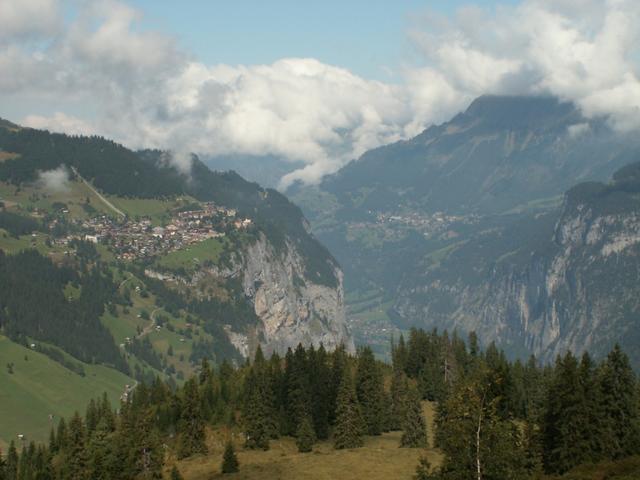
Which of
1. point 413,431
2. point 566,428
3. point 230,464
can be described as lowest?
point 413,431

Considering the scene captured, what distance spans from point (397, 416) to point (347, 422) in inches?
798

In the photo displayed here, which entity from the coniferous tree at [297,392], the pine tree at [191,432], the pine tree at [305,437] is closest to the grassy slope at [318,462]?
the pine tree at [305,437]

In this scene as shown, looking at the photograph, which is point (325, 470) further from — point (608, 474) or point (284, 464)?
point (608, 474)

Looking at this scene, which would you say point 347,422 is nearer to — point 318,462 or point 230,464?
point 318,462

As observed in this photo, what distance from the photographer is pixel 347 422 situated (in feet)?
401

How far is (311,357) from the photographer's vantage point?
152 metres

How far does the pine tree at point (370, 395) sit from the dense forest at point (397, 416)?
0.63 ft

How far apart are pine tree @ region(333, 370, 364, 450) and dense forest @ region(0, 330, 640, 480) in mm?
172

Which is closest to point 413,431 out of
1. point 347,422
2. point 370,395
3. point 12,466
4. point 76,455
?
point 347,422

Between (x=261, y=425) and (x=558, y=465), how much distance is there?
50.2 m

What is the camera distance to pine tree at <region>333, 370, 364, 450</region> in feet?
398

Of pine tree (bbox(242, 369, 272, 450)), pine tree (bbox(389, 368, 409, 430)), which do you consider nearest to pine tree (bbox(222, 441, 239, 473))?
pine tree (bbox(242, 369, 272, 450))

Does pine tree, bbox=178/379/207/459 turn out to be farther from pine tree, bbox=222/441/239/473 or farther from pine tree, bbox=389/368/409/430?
pine tree, bbox=389/368/409/430

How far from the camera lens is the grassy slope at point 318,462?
96.9 metres
